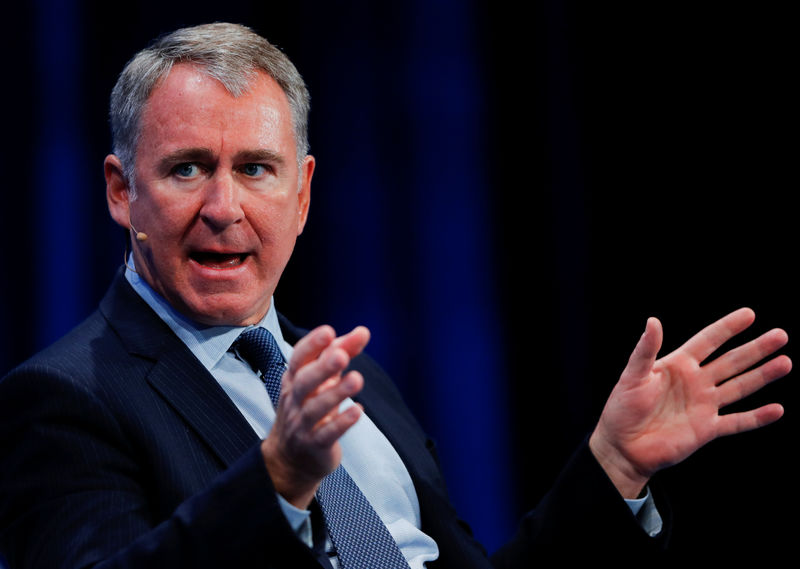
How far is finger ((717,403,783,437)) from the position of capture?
1.44 meters

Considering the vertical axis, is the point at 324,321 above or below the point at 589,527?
above

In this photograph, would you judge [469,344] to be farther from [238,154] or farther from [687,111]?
[238,154]

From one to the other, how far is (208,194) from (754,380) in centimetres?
96

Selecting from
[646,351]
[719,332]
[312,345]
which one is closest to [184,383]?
[312,345]

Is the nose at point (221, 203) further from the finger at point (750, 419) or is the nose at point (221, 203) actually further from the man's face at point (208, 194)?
the finger at point (750, 419)

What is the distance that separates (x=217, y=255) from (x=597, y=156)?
132cm

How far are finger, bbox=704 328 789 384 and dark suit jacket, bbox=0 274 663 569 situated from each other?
10.7 inches

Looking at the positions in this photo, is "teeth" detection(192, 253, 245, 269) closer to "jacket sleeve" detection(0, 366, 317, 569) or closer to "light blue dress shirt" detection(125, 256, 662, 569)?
"light blue dress shirt" detection(125, 256, 662, 569)

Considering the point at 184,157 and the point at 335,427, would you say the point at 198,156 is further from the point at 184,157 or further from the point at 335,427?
the point at 335,427

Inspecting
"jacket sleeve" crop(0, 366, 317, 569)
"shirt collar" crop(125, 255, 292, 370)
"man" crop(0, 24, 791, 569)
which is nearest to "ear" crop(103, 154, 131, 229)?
"man" crop(0, 24, 791, 569)

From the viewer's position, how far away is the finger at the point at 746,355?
146 cm

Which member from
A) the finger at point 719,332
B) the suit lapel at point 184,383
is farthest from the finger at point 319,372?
the finger at point 719,332

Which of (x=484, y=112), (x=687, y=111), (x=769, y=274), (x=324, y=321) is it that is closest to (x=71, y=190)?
(x=324, y=321)

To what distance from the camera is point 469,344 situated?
2.57 metres
